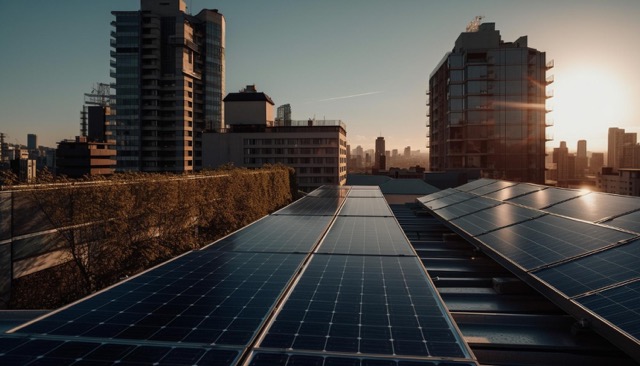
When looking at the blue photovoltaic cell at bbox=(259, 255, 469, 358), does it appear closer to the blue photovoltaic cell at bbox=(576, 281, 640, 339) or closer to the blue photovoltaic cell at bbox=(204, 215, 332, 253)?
the blue photovoltaic cell at bbox=(576, 281, 640, 339)

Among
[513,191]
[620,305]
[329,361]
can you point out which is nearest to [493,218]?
[513,191]

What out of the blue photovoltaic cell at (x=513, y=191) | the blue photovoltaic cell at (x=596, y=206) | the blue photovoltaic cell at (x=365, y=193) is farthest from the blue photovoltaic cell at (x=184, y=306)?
the blue photovoltaic cell at (x=365, y=193)

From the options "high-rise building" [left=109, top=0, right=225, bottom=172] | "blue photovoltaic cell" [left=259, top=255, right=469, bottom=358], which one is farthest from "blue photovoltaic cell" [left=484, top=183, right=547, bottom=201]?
"high-rise building" [left=109, top=0, right=225, bottom=172]

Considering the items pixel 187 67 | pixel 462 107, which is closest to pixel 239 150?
pixel 187 67

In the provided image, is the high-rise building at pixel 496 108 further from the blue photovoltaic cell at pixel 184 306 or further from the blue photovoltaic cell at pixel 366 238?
the blue photovoltaic cell at pixel 184 306

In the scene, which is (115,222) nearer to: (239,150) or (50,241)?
(50,241)
